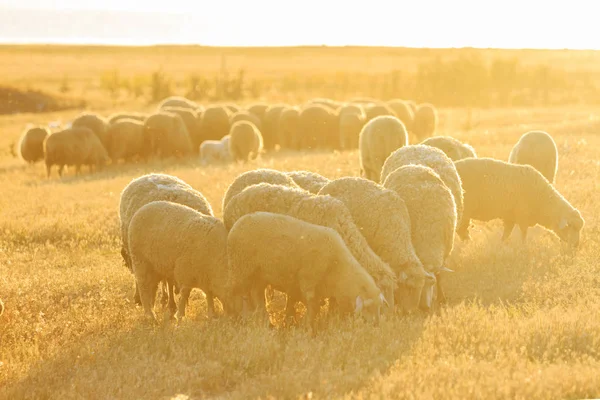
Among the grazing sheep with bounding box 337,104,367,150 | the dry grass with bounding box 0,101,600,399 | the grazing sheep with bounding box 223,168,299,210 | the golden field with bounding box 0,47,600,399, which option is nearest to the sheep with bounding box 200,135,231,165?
the grazing sheep with bounding box 337,104,367,150

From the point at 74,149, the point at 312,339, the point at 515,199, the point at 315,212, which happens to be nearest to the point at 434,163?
the point at 515,199

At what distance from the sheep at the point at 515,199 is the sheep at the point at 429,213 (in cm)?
199

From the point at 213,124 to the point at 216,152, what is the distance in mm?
3825

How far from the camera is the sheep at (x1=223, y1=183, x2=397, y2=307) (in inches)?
344

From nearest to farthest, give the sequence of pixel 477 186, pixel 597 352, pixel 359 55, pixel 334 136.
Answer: pixel 597 352, pixel 477 186, pixel 334 136, pixel 359 55

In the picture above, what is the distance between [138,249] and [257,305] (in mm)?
1727

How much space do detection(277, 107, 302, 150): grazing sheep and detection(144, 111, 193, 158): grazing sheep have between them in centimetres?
408

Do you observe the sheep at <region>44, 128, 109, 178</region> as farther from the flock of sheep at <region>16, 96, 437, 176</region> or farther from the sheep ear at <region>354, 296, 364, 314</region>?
the sheep ear at <region>354, 296, 364, 314</region>

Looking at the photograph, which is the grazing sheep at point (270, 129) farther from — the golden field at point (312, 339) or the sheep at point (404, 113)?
the golden field at point (312, 339)

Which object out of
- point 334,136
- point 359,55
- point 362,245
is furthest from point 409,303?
point 359,55

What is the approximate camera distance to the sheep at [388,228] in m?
8.91

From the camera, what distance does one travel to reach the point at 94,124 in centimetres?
2703

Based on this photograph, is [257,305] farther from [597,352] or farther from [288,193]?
[597,352]

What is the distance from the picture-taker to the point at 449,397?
646cm
